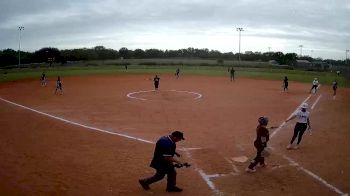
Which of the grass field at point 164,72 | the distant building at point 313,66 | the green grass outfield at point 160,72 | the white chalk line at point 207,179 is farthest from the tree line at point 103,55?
the white chalk line at point 207,179

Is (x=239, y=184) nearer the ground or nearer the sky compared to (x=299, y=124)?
nearer the ground

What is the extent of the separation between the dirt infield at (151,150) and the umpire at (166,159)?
36 centimetres

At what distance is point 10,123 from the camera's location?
19.6 meters

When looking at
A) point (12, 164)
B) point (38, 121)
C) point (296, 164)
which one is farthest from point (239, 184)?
point (38, 121)

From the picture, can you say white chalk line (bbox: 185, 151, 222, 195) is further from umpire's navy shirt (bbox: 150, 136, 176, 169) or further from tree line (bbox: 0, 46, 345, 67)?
tree line (bbox: 0, 46, 345, 67)

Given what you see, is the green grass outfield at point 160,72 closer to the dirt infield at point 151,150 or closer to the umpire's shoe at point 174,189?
the dirt infield at point 151,150

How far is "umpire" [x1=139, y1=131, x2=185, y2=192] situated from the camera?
30.6 ft

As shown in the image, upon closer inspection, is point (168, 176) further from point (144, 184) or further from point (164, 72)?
point (164, 72)

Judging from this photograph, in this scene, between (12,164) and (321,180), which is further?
(12,164)

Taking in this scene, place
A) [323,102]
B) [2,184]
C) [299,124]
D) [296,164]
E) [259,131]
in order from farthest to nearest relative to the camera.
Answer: [323,102] < [299,124] < [296,164] < [259,131] < [2,184]

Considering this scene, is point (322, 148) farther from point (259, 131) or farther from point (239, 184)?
point (239, 184)

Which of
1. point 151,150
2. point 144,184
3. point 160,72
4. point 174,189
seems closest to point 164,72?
point 160,72

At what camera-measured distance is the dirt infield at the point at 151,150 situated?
1035cm

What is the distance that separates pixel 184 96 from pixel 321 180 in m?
22.2
